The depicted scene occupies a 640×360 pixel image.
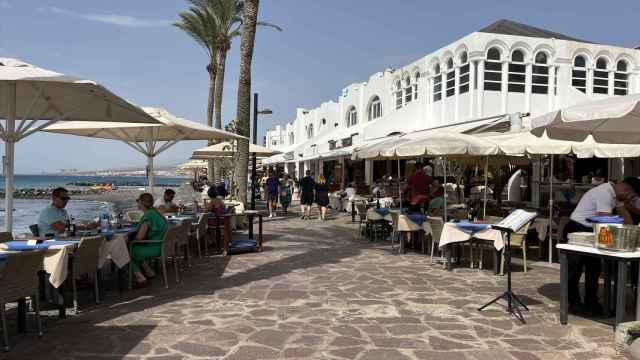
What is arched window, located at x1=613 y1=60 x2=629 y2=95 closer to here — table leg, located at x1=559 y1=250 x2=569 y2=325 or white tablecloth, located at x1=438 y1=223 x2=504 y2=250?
white tablecloth, located at x1=438 y1=223 x2=504 y2=250

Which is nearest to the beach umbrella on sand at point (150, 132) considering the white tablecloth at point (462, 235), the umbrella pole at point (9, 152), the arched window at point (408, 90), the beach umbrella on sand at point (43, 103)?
the beach umbrella on sand at point (43, 103)

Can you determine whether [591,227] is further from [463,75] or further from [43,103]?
[463,75]

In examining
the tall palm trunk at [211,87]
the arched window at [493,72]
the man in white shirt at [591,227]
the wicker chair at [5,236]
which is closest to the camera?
the man in white shirt at [591,227]

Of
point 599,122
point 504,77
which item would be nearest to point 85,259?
point 599,122

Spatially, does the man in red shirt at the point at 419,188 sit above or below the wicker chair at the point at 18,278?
above

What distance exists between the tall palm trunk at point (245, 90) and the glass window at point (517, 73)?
34.9ft

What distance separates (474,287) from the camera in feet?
22.8

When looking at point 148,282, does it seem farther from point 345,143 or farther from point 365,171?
point 365,171

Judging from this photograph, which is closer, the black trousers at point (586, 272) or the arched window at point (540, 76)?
the black trousers at point (586, 272)

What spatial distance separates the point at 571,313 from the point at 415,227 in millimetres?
4047

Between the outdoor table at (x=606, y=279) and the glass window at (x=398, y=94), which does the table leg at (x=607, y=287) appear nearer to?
the outdoor table at (x=606, y=279)

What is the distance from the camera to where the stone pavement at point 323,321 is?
14.5 feet

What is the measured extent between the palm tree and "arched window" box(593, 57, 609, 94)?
1821 centimetres

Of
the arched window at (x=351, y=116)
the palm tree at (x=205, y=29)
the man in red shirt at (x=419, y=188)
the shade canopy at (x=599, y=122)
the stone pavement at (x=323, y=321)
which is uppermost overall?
the palm tree at (x=205, y=29)
